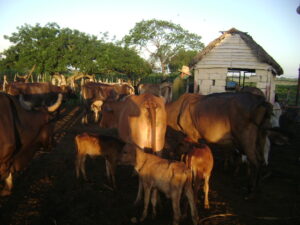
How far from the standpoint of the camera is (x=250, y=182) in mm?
5547

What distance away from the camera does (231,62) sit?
14.7 m

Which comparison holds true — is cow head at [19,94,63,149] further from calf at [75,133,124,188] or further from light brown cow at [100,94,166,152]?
light brown cow at [100,94,166,152]

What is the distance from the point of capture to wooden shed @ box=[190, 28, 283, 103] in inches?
554

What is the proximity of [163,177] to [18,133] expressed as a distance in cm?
286

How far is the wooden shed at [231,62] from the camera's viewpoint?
46.2ft

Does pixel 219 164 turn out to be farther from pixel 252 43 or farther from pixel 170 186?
pixel 252 43

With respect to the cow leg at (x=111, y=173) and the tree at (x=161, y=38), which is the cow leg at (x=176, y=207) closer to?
the cow leg at (x=111, y=173)

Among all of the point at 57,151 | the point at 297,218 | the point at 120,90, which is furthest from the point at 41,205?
the point at 120,90

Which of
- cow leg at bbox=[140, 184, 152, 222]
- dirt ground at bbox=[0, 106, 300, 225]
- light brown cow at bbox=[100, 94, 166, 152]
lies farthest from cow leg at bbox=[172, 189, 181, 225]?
light brown cow at bbox=[100, 94, 166, 152]

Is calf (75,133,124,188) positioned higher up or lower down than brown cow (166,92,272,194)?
lower down

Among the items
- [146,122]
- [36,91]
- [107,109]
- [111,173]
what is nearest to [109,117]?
[107,109]

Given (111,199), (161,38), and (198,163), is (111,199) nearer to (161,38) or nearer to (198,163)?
(198,163)

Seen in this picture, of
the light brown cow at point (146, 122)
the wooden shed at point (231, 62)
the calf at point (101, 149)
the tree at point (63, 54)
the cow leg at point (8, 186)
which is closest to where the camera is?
the light brown cow at point (146, 122)

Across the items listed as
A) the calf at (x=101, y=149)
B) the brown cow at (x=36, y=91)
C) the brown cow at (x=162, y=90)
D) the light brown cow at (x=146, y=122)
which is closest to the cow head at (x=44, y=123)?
the calf at (x=101, y=149)
